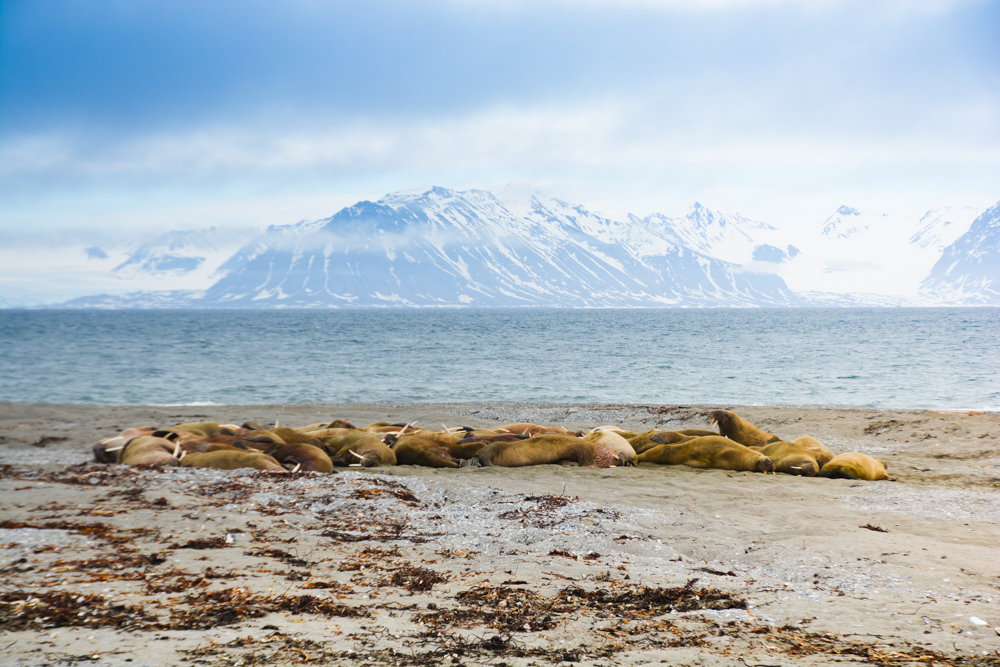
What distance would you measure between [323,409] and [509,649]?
21434mm

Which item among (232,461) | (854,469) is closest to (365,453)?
(232,461)

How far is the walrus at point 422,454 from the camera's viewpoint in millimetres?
12375

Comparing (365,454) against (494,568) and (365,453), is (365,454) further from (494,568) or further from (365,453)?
(494,568)

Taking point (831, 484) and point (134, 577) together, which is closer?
point (134, 577)

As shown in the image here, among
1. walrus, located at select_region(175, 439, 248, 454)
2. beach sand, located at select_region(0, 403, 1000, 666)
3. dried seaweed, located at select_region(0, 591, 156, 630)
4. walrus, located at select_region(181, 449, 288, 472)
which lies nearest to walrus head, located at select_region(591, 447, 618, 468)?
beach sand, located at select_region(0, 403, 1000, 666)

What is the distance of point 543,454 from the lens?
12.6 m

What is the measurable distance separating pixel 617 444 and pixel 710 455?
1.86m

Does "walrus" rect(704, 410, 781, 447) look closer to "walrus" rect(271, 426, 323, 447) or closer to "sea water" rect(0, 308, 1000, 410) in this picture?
"walrus" rect(271, 426, 323, 447)

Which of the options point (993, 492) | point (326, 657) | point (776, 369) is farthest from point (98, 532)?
point (776, 369)

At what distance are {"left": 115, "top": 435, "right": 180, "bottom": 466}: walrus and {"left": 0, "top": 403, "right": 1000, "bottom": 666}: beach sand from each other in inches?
41.0

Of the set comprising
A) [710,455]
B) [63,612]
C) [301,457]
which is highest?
[63,612]

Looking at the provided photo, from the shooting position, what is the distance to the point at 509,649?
403 cm

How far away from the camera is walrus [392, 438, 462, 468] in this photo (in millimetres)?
12375

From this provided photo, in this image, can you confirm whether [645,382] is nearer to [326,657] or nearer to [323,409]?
[323,409]
